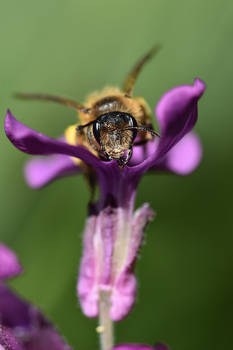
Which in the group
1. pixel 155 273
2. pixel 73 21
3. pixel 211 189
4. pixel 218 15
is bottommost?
pixel 155 273

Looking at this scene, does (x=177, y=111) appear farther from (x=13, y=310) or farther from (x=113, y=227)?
(x=13, y=310)

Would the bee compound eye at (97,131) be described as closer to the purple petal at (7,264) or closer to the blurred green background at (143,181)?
A: the purple petal at (7,264)

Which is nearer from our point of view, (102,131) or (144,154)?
(102,131)

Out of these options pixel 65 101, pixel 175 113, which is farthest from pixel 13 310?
pixel 175 113

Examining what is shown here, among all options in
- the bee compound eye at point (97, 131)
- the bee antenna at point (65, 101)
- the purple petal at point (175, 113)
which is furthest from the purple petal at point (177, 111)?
the bee antenna at point (65, 101)

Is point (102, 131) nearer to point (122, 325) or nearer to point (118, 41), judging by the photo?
point (122, 325)

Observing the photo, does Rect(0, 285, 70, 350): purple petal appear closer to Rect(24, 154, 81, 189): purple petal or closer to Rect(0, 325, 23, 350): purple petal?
Rect(0, 325, 23, 350): purple petal

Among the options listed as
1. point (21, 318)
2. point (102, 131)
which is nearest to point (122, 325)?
point (21, 318)

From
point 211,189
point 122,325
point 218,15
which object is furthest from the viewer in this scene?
point 218,15

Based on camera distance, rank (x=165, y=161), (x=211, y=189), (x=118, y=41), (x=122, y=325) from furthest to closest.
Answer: (x=118, y=41) → (x=211, y=189) → (x=122, y=325) → (x=165, y=161)
